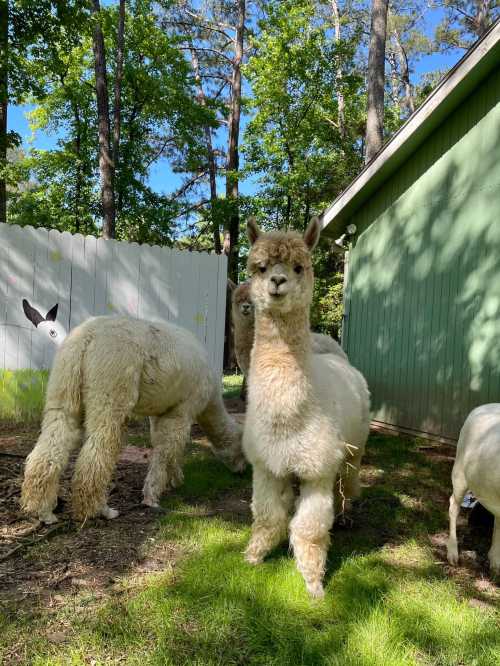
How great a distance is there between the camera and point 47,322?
307 inches

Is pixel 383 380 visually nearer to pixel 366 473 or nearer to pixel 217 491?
pixel 366 473

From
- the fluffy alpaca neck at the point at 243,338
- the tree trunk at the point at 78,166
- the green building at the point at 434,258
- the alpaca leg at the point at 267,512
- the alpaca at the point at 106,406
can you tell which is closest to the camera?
the alpaca leg at the point at 267,512

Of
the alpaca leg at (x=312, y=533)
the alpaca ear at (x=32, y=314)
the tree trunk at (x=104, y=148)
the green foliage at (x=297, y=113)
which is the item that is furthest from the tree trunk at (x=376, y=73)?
the alpaca leg at (x=312, y=533)

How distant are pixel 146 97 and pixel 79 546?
2187cm

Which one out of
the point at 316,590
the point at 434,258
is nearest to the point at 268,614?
the point at 316,590

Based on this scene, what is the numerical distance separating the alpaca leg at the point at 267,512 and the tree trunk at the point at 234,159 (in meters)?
17.8

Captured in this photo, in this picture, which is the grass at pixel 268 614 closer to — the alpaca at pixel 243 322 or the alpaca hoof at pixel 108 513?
the alpaca hoof at pixel 108 513

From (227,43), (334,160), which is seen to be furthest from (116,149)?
(227,43)

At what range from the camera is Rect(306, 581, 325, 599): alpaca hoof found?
3.18m

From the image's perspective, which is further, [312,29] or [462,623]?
[312,29]

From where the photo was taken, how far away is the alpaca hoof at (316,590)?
3.18 meters

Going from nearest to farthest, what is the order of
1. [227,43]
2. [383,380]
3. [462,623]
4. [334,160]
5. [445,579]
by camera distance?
1. [462,623]
2. [445,579]
3. [383,380]
4. [334,160]
5. [227,43]

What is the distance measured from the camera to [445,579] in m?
3.57

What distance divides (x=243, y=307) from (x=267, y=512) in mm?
3465
